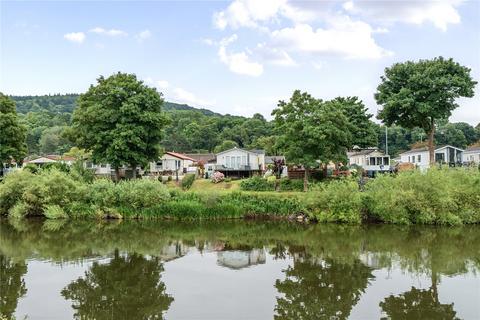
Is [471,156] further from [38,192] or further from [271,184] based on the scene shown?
[38,192]

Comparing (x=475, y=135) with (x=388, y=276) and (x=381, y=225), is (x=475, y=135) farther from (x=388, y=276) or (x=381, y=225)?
(x=388, y=276)

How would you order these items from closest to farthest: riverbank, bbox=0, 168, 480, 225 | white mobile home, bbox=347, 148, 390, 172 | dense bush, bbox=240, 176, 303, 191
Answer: riverbank, bbox=0, 168, 480, 225, dense bush, bbox=240, 176, 303, 191, white mobile home, bbox=347, 148, 390, 172

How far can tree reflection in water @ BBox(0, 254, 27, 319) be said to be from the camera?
47.7 ft

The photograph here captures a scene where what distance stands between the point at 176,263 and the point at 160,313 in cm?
680

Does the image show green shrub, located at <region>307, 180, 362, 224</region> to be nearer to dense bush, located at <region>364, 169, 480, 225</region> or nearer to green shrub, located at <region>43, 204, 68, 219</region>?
dense bush, located at <region>364, 169, 480, 225</region>

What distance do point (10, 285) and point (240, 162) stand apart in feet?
123

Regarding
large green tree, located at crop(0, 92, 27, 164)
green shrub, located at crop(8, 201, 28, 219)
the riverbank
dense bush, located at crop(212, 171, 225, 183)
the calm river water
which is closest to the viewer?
the calm river water

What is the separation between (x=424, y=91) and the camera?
139 ft

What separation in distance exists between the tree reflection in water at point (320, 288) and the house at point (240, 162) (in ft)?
98.9

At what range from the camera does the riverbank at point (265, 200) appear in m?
30.1

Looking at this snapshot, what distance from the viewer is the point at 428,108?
4188 cm

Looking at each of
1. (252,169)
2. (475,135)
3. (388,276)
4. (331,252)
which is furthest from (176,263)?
(475,135)

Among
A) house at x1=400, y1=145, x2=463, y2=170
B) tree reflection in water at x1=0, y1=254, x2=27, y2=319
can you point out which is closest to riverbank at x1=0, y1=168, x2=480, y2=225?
tree reflection in water at x1=0, y1=254, x2=27, y2=319

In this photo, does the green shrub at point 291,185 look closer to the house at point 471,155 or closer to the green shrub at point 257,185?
the green shrub at point 257,185
